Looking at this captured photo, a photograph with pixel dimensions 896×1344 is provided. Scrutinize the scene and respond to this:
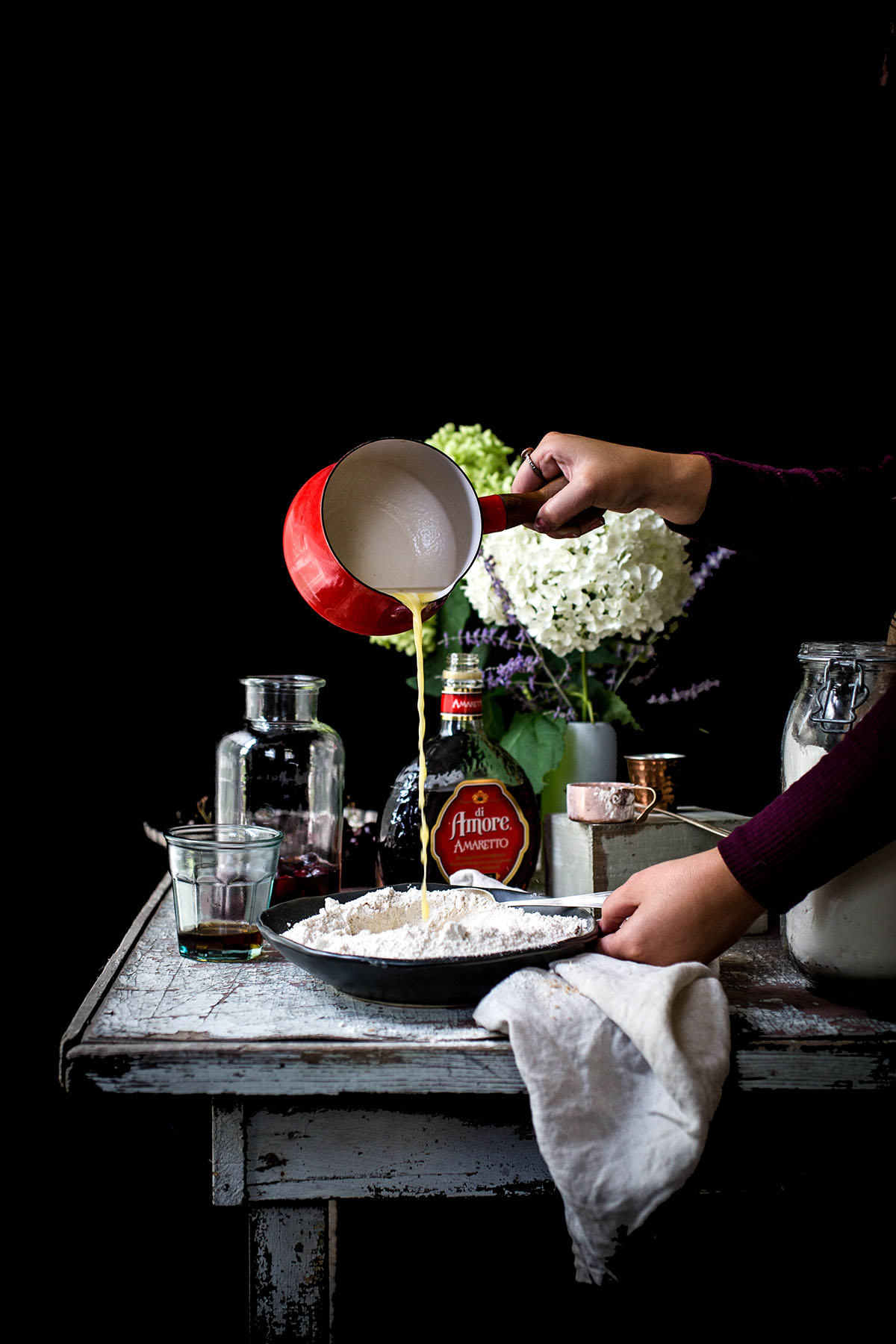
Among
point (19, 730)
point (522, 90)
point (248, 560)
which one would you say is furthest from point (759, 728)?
point (19, 730)

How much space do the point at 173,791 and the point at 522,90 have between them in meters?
1.37

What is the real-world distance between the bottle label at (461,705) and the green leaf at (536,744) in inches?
4.0

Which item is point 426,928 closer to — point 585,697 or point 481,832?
point 481,832

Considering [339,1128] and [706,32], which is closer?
[339,1128]

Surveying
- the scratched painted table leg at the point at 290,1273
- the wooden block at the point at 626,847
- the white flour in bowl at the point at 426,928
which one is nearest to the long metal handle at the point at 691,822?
the wooden block at the point at 626,847

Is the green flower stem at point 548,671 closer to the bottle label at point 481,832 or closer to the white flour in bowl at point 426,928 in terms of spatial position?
the bottle label at point 481,832

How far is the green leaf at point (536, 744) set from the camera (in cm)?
133

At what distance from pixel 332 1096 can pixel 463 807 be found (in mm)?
499

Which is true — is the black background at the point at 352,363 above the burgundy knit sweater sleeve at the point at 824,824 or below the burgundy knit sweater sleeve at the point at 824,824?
above

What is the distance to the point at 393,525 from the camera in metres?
1.08

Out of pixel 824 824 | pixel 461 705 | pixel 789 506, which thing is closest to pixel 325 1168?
pixel 824 824

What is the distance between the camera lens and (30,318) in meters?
1.74

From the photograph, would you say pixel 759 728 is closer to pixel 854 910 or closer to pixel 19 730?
pixel 854 910

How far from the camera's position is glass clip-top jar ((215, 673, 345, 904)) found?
A: 1.23m
